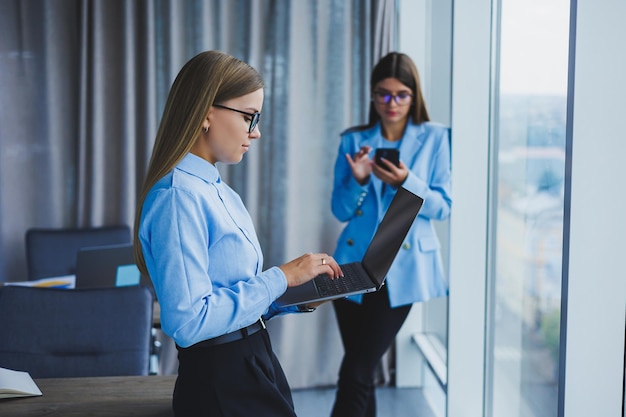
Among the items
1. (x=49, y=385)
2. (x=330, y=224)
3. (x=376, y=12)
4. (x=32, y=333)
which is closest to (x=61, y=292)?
(x=32, y=333)

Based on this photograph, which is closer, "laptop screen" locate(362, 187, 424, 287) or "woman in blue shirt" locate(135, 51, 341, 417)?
"woman in blue shirt" locate(135, 51, 341, 417)

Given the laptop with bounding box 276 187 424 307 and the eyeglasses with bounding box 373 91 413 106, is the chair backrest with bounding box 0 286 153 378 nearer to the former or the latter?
the laptop with bounding box 276 187 424 307

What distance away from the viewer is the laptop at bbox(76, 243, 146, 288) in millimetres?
2900

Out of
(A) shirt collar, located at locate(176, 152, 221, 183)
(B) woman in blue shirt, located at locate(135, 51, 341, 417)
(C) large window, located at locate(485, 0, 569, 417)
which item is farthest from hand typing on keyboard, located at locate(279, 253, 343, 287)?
(C) large window, located at locate(485, 0, 569, 417)

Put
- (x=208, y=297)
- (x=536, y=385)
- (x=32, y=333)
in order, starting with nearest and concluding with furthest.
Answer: (x=208, y=297), (x=32, y=333), (x=536, y=385)

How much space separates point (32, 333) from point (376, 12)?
2577 millimetres

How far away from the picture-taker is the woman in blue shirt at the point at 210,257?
1.36m

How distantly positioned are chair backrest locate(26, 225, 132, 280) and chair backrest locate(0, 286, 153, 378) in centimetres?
145

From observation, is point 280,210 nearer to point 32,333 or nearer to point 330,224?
point 330,224

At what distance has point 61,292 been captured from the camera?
91.0 inches

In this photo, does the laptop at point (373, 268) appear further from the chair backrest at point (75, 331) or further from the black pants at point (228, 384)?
the chair backrest at point (75, 331)

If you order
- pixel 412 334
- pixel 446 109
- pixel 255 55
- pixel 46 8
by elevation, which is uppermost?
pixel 46 8

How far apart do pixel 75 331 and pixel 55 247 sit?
1531mm

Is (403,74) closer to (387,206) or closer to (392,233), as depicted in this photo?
(387,206)
